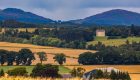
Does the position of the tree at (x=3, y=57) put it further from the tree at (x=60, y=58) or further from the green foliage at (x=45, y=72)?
the green foliage at (x=45, y=72)

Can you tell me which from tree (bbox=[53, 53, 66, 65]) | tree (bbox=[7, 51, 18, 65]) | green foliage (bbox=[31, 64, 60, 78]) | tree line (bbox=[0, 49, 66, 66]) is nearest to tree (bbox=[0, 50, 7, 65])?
tree line (bbox=[0, 49, 66, 66])

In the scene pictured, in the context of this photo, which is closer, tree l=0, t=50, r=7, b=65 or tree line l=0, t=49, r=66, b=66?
tree line l=0, t=49, r=66, b=66

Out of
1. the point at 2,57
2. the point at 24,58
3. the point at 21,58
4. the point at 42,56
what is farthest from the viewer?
the point at 42,56

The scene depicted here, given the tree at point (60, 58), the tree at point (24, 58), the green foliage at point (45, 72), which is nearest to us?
the green foliage at point (45, 72)

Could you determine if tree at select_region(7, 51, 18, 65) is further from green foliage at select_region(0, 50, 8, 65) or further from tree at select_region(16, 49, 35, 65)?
tree at select_region(16, 49, 35, 65)

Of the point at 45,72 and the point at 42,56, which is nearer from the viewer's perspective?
the point at 45,72

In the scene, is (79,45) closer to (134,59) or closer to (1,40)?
(1,40)

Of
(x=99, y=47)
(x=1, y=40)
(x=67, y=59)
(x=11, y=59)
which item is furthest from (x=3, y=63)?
(x=1, y=40)

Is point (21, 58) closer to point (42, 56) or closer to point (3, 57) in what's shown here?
point (3, 57)

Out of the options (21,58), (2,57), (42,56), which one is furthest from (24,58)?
(42,56)

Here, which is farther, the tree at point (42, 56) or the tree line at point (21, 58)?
the tree at point (42, 56)

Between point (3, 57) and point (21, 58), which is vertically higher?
point (3, 57)

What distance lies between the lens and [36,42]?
182625 millimetres

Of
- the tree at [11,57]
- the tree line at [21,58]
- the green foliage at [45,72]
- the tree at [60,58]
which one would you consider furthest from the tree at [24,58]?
the green foliage at [45,72]
